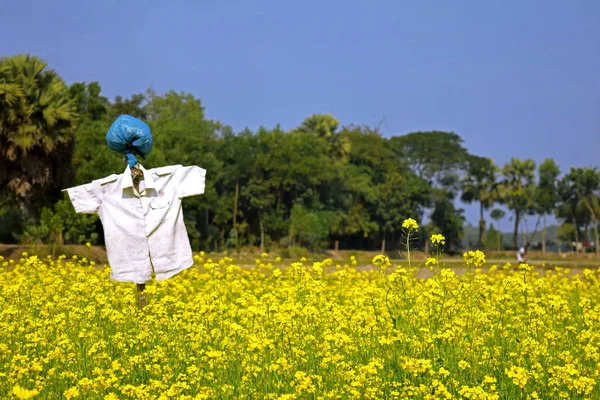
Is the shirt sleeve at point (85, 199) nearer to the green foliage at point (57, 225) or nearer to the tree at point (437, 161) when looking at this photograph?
the green foliage at point (57, 225)

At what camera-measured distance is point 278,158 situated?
165 ft

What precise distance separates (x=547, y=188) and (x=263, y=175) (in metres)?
28.5

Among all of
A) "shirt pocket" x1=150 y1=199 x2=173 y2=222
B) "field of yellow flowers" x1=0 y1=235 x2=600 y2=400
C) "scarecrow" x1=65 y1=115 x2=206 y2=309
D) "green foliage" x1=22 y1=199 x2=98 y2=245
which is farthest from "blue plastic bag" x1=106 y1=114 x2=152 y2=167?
"green foliage" x1=22 y1=199 x2=98 y2=245

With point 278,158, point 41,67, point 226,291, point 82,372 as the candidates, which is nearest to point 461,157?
point 278,158

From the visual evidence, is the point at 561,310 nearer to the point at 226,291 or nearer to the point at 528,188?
the point at 226,291

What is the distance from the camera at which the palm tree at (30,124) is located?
23.0 m

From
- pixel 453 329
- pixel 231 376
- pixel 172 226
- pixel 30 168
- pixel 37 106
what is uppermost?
pixel 37 106

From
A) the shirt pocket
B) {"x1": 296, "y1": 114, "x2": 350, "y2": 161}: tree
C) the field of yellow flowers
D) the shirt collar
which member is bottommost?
the field of yellow flowers

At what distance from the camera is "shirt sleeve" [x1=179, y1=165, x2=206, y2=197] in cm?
938

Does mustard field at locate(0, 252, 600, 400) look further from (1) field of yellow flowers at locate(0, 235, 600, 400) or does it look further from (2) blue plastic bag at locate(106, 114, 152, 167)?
(2) blue plastic bag at locate(106, 114, 152, 167)

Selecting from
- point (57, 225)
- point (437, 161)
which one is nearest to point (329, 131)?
point (437, 161)

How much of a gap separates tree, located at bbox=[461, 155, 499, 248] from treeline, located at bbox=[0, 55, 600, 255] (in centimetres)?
9

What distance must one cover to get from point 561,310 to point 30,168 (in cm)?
1964

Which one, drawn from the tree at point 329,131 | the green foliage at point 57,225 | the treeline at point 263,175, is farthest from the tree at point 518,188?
Answer: the green foliage at point 57,225
